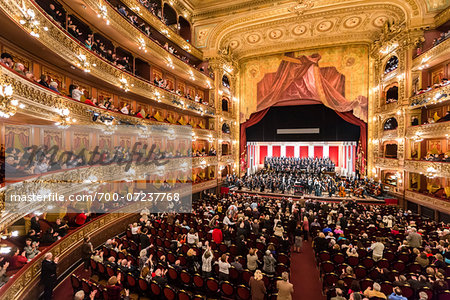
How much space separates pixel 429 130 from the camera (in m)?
14.8

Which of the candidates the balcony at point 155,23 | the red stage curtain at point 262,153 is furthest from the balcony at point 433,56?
the red stage curtain at point 262,153

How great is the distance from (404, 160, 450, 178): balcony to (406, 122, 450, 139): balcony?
1809 millimetres

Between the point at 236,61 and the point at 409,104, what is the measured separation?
1708 centimetres

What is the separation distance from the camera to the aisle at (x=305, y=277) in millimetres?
6739

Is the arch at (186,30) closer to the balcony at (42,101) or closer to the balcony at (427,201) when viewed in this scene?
the balcony at (42,101)

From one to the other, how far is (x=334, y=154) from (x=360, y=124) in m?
7.53

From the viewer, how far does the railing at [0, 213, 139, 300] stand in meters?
5.42

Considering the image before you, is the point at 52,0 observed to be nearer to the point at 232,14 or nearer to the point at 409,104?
the point at 232,14

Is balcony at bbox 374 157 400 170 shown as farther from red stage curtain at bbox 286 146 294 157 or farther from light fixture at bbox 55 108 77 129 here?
light fixture at bbox 55 108 77 129

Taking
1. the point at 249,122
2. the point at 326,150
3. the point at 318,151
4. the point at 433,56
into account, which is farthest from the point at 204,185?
the point at 433,56

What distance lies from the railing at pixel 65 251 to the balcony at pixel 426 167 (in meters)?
18.4

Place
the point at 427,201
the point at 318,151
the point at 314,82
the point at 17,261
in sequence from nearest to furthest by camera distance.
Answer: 1. the point at 17,261
2. the point at 427,201
3. the point at 314,82
4. the point at 318,151

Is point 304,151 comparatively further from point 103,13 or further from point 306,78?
point 103,13

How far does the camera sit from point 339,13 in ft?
63.7
